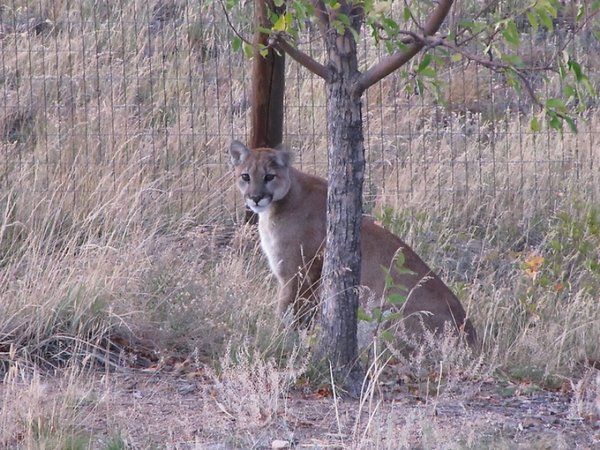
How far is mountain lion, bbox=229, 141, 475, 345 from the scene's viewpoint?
279 inches

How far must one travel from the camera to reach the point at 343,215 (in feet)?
18.3

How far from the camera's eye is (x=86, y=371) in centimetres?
611

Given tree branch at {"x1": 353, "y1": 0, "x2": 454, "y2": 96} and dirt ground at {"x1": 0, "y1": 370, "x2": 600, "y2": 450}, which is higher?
tree branch at {"x1": 353, "y1": 0, "x2": 454, "y2": 96}

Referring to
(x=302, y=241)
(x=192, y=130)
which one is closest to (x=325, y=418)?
(x=302, y=241)

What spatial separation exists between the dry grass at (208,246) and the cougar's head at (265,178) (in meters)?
0.52

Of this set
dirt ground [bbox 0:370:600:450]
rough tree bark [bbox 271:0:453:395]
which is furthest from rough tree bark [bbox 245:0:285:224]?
dirt ground [bbox 0:370:600:450]

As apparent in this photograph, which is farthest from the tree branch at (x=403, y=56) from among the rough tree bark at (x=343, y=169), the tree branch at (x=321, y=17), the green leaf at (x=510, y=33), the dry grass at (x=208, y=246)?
the dry grass at (x=208, y=246)

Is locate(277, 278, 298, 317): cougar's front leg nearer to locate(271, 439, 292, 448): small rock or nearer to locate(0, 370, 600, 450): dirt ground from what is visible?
locate(0, 370, 600, 450): dirt ground

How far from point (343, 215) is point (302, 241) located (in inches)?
83.0

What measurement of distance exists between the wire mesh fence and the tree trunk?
345 cm

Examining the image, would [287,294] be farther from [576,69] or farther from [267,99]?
[576,69]

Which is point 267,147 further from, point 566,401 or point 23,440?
point 23,440

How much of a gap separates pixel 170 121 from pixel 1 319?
5064 mm

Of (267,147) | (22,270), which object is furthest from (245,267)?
(22,270)
